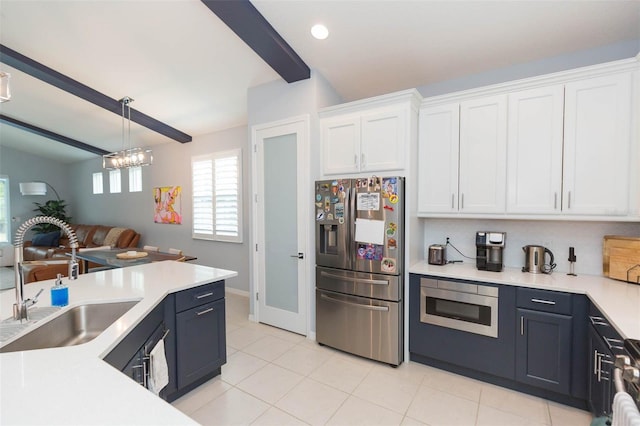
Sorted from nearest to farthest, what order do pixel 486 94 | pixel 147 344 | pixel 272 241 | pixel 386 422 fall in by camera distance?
pixel 147 344
pixel 386 422
pixel 486 94
pixel 272 241

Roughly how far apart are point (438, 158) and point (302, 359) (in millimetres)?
2290

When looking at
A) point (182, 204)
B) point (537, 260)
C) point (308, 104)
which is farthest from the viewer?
point (182, 204)

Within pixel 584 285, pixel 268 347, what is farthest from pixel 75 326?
pixel 584 285

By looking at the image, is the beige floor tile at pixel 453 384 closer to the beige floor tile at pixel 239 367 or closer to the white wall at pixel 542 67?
the beige floor tile at pixel 239 367

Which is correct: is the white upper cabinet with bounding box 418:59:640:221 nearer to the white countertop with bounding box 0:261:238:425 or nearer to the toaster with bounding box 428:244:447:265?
the toaster with bounding box 428:244:447:265

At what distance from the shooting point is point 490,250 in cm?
254

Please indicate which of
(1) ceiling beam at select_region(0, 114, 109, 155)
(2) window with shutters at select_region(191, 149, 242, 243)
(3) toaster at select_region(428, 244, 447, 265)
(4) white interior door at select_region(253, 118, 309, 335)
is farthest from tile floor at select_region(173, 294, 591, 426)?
(1) ceiling beam at select_region(0, 114, 109, 155)

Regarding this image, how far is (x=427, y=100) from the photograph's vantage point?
108 inches

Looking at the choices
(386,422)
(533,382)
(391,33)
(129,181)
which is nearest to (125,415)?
(386,422)

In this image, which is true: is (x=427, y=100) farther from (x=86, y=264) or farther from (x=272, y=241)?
(x=86, y=264)

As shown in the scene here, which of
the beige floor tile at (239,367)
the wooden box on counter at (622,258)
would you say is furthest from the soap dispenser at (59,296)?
the wooden box on counter at (622,258)

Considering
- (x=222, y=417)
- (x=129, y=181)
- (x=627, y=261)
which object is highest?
(x=129, y=181)

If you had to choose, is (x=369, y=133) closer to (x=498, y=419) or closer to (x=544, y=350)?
(x=544, y=350)

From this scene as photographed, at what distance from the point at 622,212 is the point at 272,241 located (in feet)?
10.1
